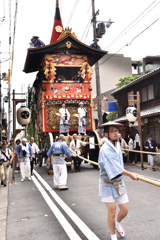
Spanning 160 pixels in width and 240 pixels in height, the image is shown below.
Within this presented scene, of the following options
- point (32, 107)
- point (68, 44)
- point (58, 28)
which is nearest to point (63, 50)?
point (68, 44)

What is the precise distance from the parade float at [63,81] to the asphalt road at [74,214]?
4.81 m

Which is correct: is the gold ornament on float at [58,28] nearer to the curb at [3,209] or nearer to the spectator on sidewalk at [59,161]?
the spectator on sidewalk at [59,161]

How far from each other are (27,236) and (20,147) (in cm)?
687

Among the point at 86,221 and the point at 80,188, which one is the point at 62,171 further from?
the point at 86,221

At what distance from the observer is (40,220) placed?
5262 mm

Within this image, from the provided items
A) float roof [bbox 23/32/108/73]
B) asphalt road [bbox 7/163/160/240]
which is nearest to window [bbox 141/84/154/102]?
float roof [bbox 23/32/108/73]

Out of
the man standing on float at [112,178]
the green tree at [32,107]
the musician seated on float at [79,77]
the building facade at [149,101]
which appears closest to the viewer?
the man standing on float at [112,178]

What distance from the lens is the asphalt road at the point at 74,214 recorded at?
171 inches

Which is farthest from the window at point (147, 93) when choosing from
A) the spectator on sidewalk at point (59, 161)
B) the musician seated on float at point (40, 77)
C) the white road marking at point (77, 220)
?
the white road marking at point (77, 220)

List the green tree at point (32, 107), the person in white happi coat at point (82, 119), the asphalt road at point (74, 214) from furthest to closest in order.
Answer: the green tree at point (32, 107) < the person in white happi coat at point (82, 119) < the asphalt road at point (74, 214)

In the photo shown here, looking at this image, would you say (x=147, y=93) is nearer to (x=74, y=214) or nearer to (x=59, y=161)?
(x=59, y=161)

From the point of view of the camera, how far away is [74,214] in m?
5.50

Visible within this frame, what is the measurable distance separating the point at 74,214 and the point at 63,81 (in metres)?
8.43

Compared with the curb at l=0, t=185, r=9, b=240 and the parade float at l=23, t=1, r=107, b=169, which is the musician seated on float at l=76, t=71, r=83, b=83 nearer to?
the parade float at l=23, t=1, r=107, b=169
